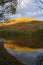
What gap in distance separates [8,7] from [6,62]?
38.1 feet

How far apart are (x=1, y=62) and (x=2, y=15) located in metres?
12.4

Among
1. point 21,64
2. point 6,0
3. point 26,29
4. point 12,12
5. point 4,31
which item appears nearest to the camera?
point 21,64

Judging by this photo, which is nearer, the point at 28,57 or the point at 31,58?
the point at 31,58

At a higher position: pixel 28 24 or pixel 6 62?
pixel 6 62

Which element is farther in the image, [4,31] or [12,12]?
[4,31]

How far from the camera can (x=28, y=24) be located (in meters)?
90.2

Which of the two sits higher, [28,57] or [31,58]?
[31,58]

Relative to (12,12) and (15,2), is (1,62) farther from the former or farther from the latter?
(12,12)

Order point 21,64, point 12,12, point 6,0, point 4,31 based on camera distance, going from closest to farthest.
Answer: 1. point 21,64
2. point 6,0
3. point 12,12
4. point 4,31

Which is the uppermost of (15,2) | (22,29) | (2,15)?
(15,2)

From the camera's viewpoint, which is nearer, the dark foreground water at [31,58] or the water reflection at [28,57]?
the dark foreground water at [31,58]

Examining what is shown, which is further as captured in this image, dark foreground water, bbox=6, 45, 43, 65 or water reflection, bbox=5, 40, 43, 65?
water reflection, bbox=5, 40, 43, 65

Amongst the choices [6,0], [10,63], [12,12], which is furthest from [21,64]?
[12,12]

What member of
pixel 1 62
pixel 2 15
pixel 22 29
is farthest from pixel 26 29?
pixel 1 62
